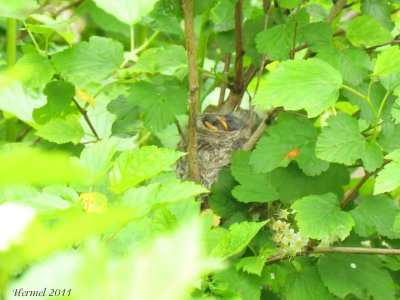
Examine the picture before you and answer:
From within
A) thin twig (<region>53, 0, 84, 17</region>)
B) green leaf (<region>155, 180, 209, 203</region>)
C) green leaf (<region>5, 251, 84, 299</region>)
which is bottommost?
thin twig (<region>53, 0, 84, 17</region>)

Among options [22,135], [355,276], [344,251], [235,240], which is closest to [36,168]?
[235,240]

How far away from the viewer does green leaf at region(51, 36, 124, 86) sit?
1.22m

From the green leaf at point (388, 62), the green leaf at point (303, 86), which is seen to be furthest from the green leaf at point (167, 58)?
the green leaf at point (388, 62)

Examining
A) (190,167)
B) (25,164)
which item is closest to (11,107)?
(190,167)

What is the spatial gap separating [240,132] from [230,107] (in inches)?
3.3

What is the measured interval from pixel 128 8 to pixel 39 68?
37 centimetres

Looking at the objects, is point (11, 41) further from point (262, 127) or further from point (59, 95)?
point (262, 127)

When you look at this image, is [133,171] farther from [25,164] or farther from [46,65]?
[46,65]

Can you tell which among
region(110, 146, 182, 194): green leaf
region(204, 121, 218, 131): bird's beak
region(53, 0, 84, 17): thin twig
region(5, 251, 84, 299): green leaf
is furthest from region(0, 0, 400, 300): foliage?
region(53, 0, 84, 17): thin twig

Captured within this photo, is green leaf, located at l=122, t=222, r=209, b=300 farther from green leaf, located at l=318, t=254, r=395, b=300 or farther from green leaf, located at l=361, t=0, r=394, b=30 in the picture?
green leaf, located at l=361, t=0, r=394, b=30

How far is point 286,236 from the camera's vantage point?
3.74 feet

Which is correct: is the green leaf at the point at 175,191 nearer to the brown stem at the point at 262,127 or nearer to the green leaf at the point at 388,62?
the green leaf at the point at 388,62

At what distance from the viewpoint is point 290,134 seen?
1.17 m

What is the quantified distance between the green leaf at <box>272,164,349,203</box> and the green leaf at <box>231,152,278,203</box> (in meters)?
0.02
